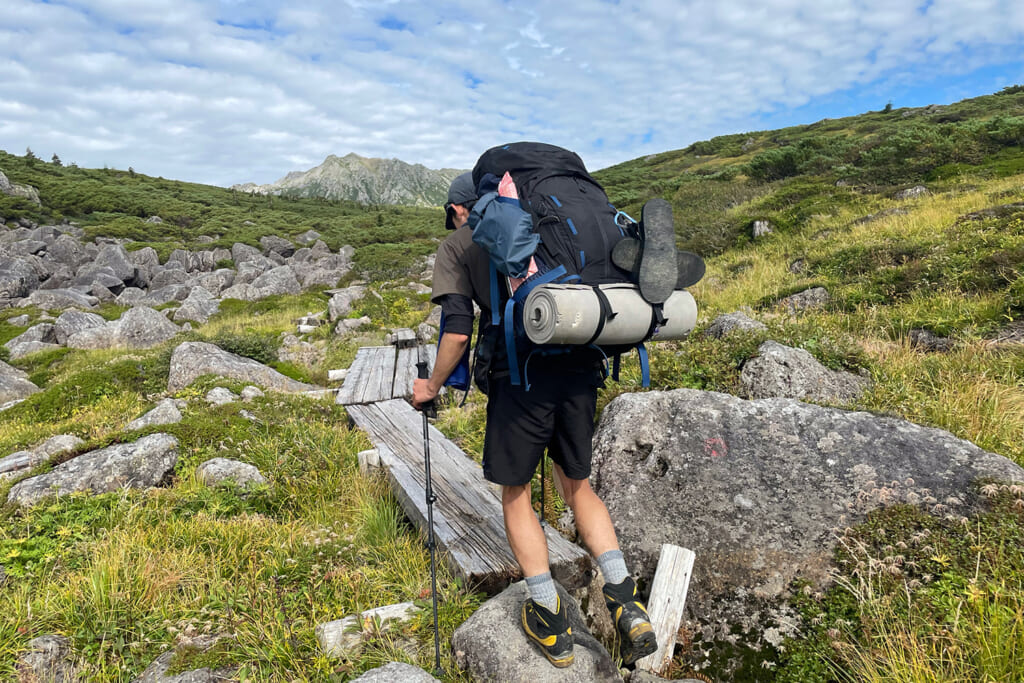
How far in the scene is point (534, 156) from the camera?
2646 mm

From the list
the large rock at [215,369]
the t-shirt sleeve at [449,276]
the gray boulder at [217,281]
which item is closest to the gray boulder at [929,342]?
the t-shirt sleeve at [449,276]

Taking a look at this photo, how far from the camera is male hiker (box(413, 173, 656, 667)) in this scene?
8.54ft

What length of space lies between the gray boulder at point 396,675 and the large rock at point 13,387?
12868 millimetres

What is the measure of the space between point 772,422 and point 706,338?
281 cm

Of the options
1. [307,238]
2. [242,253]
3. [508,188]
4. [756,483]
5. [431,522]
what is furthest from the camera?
[307,238]

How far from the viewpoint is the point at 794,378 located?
5.16 meters

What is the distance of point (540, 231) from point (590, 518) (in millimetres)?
1576

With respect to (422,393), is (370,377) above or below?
below

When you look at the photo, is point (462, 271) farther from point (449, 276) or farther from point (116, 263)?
point (116, 263)

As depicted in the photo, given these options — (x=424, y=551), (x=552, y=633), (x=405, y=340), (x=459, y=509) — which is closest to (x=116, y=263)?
(x=405, y=340)

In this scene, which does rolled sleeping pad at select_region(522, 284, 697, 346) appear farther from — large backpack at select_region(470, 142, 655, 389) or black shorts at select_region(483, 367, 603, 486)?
black shorts at select_region(483, 367, 603, 486)

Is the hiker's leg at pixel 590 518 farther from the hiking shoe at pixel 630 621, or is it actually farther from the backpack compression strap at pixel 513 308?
the backpack compression strap at pixel 513 308

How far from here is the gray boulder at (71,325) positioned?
17.2 meters

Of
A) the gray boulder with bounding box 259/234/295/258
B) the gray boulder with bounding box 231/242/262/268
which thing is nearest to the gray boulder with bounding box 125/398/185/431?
the gray boulder with bounding box 231/242/262/268
